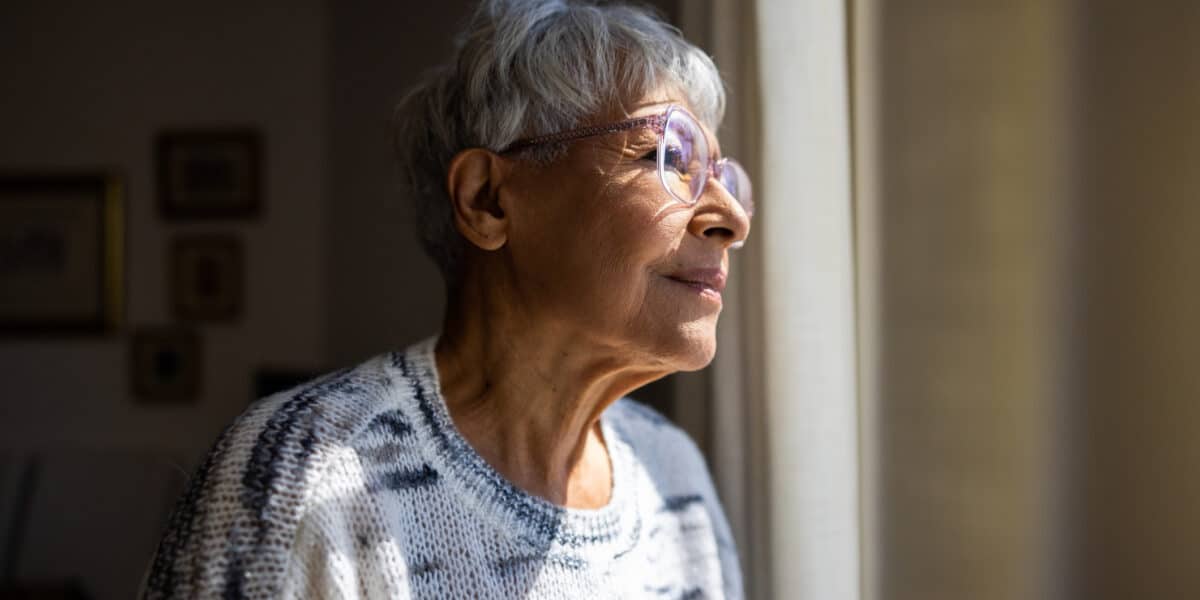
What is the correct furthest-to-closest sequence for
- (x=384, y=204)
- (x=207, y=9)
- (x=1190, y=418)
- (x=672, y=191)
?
(x=207, y=9), (x=384, y=204), (x=672, y=191), (x=1190, y=418)

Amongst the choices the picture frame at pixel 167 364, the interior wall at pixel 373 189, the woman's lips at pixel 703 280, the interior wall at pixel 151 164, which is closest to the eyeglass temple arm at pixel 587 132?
the woman's lips at pixel 703 280

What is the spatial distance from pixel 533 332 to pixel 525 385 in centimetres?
6

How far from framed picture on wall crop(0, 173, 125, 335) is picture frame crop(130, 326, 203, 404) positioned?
149 millimetres

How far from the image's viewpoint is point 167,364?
136 inches

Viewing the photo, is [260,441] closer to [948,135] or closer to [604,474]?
[604,474]

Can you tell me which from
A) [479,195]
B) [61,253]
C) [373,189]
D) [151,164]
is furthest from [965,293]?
[61,253]

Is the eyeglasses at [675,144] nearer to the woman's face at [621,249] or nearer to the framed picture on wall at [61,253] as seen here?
the woman's face at [621,249]

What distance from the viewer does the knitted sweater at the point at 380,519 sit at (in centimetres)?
86

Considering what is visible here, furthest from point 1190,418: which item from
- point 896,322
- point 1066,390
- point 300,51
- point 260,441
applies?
point 300,51

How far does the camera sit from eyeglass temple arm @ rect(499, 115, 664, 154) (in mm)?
1035

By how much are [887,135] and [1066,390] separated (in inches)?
10.9

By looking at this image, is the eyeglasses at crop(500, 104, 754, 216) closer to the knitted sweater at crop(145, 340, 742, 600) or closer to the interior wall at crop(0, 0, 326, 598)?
the knitted sweater at crop(145, 340, 742, 600)

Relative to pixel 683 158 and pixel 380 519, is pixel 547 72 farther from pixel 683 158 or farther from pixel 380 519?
pixel 380 519

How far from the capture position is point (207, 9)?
3430 mm
